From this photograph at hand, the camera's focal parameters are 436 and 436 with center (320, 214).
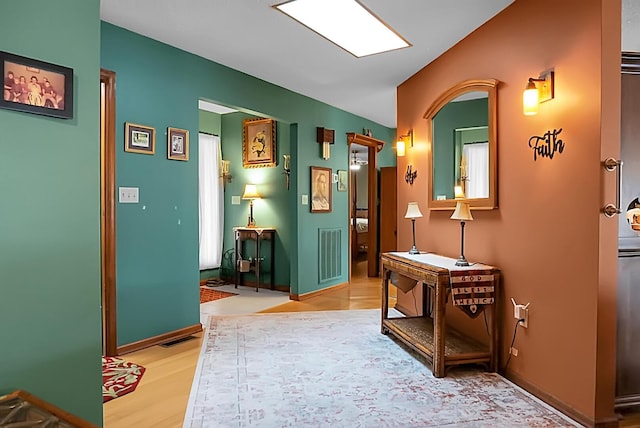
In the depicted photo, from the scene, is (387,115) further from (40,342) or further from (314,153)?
(40,342)

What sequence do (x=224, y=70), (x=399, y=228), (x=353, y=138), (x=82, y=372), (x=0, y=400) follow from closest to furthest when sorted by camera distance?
(x=0, y=400), (x=82, y=372), (x=224, y=70), (x=399, y=228), (x=353, y=138)

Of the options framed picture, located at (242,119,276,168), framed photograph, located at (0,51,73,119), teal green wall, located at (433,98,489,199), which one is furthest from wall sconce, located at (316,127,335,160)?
framed photograph, located at (0,51,73,119)

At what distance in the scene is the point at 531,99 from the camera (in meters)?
2.55

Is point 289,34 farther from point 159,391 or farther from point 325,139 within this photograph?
point 159,391

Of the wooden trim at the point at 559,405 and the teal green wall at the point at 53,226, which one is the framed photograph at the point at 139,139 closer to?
the teal green wall at the point at 53,226

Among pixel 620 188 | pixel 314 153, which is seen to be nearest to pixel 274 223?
pixel 314 153

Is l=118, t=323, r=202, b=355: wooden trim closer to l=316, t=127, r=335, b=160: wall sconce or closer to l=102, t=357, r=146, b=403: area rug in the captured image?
l=102, t=357, r=146, b=403: area rug

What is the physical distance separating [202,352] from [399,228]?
2.46 metres

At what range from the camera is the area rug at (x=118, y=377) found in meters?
2.58

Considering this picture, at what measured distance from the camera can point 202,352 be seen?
3355 mm

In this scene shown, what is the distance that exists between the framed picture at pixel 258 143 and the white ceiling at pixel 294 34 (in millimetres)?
1154

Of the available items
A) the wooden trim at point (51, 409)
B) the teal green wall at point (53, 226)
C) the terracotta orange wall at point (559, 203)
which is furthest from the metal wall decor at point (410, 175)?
the wooden trim at point (51, 409)

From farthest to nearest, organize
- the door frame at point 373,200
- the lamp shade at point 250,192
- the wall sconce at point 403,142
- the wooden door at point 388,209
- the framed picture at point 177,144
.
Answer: the wooden door at point 388,209, the door frame at point 373,200, the lamp shade at point 250,192, the wall sconce at point 403,142, the framed picture at point 177,144

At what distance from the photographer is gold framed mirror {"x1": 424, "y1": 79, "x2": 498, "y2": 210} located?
308 centimetres
